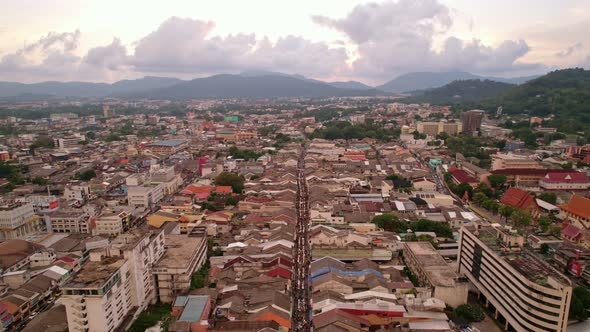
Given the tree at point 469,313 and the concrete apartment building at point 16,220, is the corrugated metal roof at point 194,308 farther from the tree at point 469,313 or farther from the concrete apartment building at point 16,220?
the concrete apartment building at point 16,220

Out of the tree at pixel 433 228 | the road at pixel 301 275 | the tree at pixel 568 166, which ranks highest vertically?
the tree at pixel 568 166

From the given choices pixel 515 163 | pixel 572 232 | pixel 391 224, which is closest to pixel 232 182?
pixel 391 224

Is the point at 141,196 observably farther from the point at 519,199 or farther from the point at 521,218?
the point at 519,199

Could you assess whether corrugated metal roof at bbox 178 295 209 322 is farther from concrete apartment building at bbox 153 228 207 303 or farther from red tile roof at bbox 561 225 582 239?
red tile roof at bbox 561 225 582 239

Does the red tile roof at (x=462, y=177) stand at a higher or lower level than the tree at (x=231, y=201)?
higher

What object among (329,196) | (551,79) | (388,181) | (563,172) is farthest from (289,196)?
(551,79)

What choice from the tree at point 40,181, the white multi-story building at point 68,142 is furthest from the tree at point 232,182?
the white multi-story building at point 68,142

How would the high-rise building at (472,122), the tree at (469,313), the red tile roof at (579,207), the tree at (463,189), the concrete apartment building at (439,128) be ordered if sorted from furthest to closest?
the concrete apartment building at (439,128)
the high-rise building at (472,122)
the tree at (463,189)
the red tile roof at (579,207)
the tree at (469,313)
